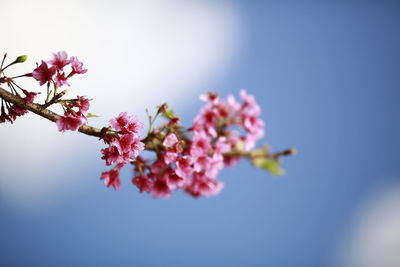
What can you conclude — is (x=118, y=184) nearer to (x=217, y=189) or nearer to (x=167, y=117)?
(x=167, y=117)

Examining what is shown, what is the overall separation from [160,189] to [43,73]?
4.68 feet

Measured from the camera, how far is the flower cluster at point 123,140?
87.1 inches

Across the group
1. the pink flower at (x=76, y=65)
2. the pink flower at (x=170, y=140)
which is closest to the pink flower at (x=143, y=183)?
the pink flower at (x=170, y=140)

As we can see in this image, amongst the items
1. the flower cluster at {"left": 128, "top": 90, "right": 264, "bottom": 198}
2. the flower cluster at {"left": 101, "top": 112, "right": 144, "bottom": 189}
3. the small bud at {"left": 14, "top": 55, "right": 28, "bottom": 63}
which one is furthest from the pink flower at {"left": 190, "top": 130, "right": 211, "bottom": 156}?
the small bud at {"left": 14, "top": 55, "right": 28, "bottom": 63}

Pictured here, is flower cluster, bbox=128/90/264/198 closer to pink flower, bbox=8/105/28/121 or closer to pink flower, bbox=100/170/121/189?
pink flower, bbox=100/170/121/189

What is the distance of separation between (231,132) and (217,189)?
2.12 ft

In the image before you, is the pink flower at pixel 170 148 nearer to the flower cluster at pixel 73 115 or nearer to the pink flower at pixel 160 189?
the pink flower at pixel 160 189

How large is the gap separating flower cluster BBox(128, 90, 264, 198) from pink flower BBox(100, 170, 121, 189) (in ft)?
0.47

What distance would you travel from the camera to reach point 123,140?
2.21m

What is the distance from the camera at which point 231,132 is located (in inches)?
136

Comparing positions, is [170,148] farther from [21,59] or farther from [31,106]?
[21,59]

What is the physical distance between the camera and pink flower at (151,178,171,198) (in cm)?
292

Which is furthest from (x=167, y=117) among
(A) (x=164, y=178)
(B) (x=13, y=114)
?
(B) (x=13, y=114)

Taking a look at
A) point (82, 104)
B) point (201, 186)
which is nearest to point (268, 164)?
point (201, 186)
